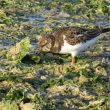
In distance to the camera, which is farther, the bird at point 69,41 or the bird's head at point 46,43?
the bird's head at point 46,43

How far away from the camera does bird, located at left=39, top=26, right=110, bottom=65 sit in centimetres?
1043

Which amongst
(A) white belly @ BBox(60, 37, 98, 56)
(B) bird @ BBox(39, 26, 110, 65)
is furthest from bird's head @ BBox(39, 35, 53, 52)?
(A) white belly @ BBox(60, 37, 98, 56)

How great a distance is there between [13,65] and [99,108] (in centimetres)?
274

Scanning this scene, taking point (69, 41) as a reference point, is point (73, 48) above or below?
below

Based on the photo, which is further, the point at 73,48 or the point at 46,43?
the point at 46,43

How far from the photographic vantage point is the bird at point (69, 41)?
1043cm

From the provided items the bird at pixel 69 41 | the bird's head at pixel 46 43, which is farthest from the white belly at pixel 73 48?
the bird's head at pixel 46 43

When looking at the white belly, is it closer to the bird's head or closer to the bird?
the bird

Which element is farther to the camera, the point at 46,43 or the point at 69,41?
the point at 46,43

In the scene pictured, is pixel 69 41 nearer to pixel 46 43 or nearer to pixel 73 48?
pixel 73 48

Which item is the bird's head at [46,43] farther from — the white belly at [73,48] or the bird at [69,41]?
the white belly at [73,48]

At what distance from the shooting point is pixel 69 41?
409 inches

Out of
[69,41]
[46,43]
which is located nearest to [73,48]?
[69,41]

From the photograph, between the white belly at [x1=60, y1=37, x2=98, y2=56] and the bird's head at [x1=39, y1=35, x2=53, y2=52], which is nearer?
the white belly at [x1=60, y1=37, x2=98, y2=56]
